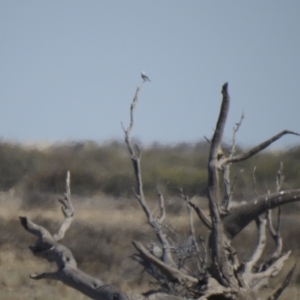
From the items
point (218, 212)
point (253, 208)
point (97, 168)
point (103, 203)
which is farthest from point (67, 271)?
point (97, 168)

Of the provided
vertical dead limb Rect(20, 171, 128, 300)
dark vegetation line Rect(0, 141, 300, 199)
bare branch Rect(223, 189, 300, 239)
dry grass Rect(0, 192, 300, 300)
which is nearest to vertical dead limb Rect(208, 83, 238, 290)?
bare branch Rect(223, 189, 300, 239)

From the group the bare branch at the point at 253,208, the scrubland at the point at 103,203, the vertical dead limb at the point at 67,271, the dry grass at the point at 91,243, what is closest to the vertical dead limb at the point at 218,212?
the bare branch at the point at 253,208

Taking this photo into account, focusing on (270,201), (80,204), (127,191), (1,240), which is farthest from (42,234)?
(127,191)

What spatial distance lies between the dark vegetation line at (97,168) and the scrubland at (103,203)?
0.04 meters

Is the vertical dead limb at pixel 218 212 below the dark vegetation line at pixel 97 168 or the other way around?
below

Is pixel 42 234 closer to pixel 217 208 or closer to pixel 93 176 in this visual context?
pixel 217 208

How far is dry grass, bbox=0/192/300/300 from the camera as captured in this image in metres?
14.4

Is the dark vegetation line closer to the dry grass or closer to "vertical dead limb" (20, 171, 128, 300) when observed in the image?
the dry grass

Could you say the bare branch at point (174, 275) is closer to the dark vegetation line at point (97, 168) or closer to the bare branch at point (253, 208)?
the bare branch at point (253, 208)

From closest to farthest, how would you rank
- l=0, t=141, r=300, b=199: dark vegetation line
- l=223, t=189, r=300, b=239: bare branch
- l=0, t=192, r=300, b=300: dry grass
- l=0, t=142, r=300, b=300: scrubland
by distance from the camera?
l=223, t=189, r=300, b=239: bare branch, l=0, t=192, r=300, b=300: dry grass, l=0, t=142, r=300, b=300: scrubland, l=0, t=141, r=300, b=199: dark vegetation line

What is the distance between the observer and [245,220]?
3980 mm

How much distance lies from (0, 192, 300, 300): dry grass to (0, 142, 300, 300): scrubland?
0.07 feet

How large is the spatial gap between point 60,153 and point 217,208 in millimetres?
25515

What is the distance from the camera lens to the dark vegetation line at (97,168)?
28.2 meters
